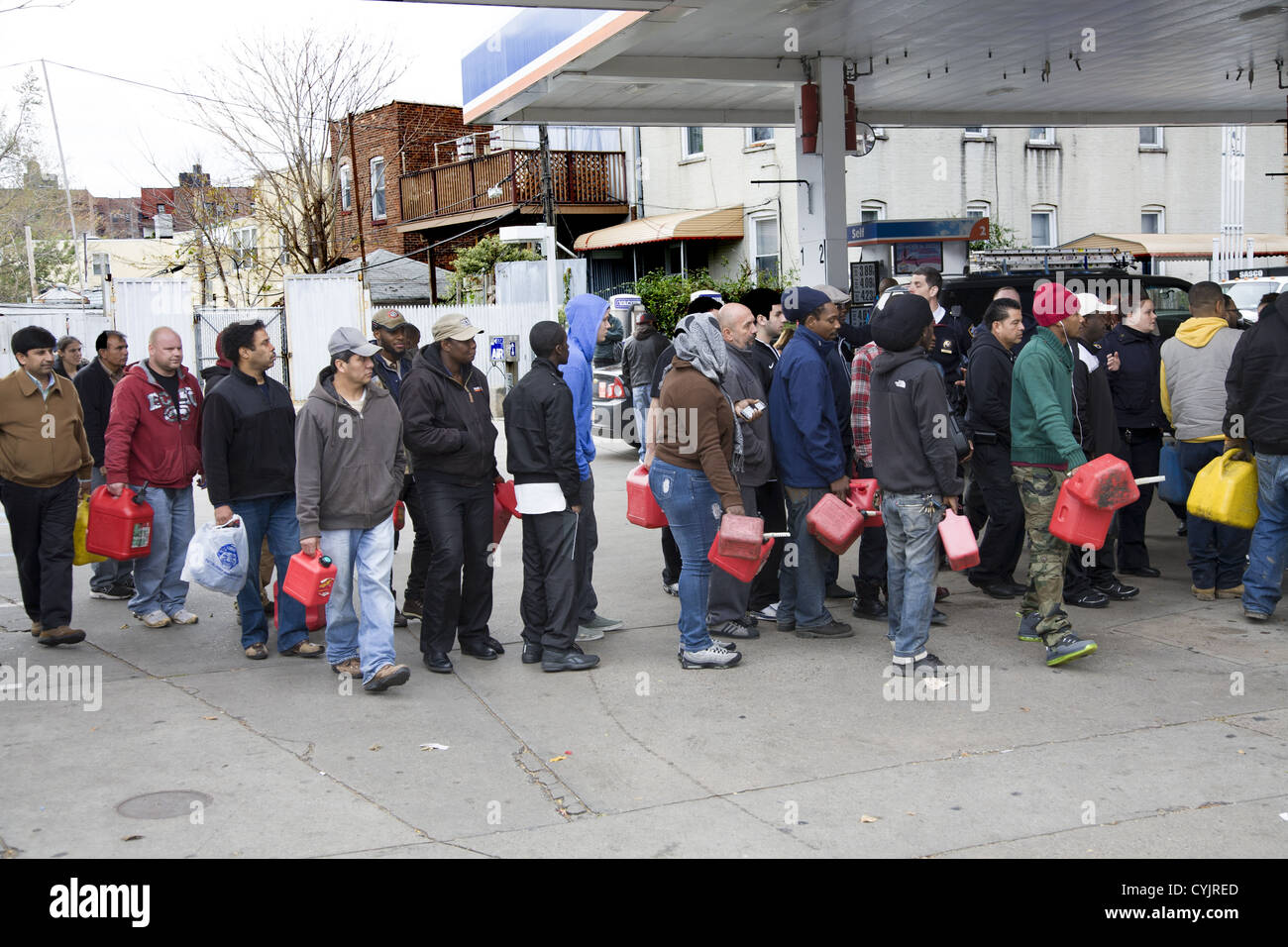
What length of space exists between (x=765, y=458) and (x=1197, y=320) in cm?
344

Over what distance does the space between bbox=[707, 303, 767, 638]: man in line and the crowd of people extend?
0.02 meters

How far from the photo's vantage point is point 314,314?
2423 centimetres

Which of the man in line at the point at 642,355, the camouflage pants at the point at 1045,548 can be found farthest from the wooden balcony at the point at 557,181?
the camouflage pants at the point at 1045,548

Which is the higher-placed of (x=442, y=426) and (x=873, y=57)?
(x=873, y=57)

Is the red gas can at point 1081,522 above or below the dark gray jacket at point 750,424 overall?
below

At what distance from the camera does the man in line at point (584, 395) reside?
705 centimetres

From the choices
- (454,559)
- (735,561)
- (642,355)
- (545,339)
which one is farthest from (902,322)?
(642,355)

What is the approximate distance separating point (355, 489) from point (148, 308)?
18.5m

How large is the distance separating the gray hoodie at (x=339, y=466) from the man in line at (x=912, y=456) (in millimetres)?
2667

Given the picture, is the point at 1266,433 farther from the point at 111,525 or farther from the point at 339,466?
the point at 111,525

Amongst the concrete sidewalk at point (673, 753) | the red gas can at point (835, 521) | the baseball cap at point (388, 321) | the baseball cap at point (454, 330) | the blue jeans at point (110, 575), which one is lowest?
the concrete sidewalk at point (673, 753)

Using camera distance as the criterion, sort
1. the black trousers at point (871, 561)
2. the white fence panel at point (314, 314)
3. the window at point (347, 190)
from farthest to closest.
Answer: the window at point (347, 190) < the white fence panel at point (314, 314) < the black trousers at point (871, 561)

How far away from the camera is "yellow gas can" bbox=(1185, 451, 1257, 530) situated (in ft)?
24.8

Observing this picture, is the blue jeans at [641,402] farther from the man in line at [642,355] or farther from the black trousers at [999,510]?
the black trousers at [999,510]
